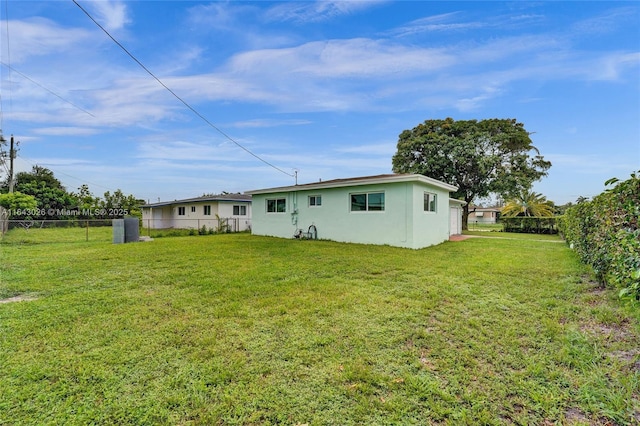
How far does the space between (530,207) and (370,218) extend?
23.1 m

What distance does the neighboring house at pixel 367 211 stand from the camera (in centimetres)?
998

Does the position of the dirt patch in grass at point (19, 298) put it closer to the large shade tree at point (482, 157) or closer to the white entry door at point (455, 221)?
the white entry door at point (455, 221)

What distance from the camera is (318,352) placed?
8.78ft

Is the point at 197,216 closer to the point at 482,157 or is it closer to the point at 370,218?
the point at 370,218

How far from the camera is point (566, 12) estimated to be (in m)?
6.60

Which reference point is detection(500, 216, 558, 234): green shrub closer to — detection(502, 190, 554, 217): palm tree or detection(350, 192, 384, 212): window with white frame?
detection(502, 190, 554, 217): palm tree

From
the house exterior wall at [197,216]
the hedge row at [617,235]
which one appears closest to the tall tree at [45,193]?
the house exterior wall at [197,216]

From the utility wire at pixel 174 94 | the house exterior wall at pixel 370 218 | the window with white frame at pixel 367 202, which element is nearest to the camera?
the utility wire at pixel 174 94

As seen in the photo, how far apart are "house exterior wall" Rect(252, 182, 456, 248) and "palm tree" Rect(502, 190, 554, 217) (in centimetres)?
1831

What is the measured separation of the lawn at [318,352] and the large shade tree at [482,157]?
15951 mm

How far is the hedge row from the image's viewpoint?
220 centimetres

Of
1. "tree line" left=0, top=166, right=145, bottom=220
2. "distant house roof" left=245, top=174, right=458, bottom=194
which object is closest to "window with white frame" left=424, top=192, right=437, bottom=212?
"distant house roof" left=245, top=174, right=458, bottom=194

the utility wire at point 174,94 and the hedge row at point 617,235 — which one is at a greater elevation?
the utility wire at point 174,94

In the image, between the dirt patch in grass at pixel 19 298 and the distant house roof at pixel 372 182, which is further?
the distant house roof at pixel 372 182
